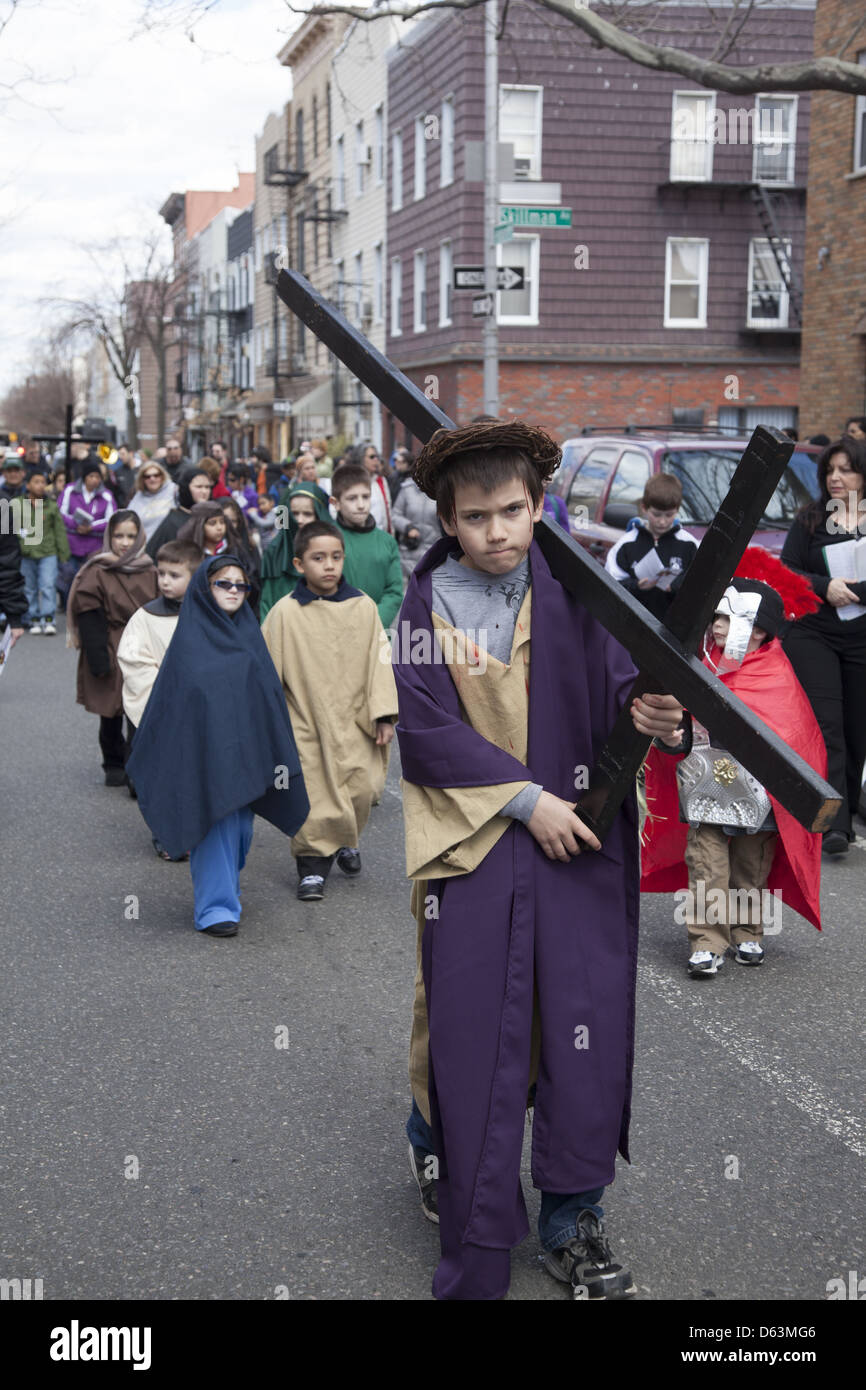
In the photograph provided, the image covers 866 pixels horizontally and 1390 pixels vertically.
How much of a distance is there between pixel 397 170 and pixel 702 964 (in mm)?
Answer: 32432

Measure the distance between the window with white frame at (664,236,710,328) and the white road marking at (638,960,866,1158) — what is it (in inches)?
1077

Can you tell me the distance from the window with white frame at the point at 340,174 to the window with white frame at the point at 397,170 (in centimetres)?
604

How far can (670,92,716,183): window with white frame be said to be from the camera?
100 feet

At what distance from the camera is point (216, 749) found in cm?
638

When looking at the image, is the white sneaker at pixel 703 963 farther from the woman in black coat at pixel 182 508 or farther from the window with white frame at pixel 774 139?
the window with white frame at pixel 774 139

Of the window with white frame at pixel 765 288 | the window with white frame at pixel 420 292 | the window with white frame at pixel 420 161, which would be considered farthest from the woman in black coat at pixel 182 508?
the window with white frame at pixel 420 161

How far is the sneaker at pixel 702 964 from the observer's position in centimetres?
576

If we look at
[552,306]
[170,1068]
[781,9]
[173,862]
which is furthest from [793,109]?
[170,1068]

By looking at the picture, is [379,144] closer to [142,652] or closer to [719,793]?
[142,652]

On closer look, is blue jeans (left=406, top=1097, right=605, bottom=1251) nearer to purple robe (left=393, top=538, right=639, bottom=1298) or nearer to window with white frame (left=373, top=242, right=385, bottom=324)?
purple robe (left=393, top=538, right=639, bottom=1298)

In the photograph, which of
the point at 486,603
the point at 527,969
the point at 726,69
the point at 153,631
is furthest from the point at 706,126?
the point at 527,969

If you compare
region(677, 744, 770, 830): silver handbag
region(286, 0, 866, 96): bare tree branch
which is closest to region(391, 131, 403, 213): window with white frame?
region(286, 0, 866, 96): bare tree branch

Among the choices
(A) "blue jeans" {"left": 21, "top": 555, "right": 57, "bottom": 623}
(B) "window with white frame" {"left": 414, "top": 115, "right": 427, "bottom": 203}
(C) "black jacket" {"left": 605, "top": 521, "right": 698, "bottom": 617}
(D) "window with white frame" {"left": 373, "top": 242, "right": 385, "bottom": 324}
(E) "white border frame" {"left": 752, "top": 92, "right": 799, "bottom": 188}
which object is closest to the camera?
(C) "black jacket" {"left": 605, "top": 521, "right": 698, "bottom": 617}

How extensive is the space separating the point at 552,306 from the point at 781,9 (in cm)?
708
